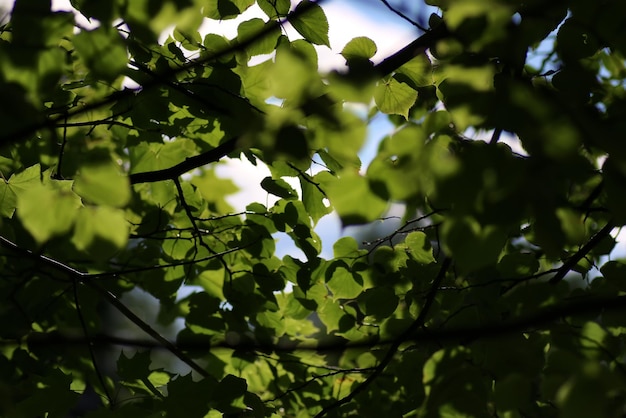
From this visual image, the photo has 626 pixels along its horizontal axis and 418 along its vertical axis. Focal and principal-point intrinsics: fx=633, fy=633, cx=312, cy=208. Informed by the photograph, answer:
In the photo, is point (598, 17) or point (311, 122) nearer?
point (598, 17)

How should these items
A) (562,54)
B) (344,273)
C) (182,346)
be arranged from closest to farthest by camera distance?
(562,54)
(344,273)
(182,346)

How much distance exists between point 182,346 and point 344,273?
2.18ft

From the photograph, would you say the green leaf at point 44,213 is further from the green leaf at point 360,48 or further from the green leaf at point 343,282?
the green leaf at point 343,282

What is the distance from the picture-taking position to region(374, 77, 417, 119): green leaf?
1754 mm

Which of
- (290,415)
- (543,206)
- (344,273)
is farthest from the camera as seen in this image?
(290,415)

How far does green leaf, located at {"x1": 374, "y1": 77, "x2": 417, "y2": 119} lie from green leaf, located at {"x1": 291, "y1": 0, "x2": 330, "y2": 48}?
0.22 metres

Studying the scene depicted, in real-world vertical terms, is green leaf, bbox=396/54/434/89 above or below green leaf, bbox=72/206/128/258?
A: below

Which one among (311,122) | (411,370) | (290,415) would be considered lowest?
(290,415)

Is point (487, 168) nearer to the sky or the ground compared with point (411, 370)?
nearer to the sky

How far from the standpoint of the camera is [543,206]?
788 mm

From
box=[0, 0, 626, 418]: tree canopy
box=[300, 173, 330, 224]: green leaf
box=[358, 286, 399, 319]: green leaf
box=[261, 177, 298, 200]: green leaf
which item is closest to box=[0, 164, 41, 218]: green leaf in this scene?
box=[0, 0, 626, 418]: tree canopy

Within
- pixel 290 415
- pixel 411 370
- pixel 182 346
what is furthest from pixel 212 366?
pixel 411 370

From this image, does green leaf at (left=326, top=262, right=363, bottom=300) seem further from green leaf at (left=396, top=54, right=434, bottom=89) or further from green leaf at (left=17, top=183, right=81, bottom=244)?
green leaf at (left=17, top=183, right=81, bottom=244)

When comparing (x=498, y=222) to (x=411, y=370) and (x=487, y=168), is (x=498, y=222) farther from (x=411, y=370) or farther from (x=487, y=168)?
(x=411, y=370)
